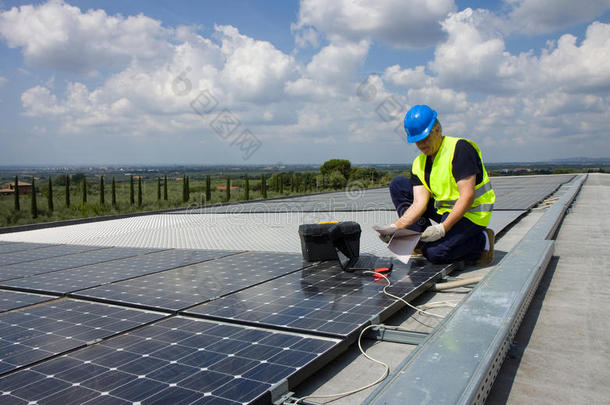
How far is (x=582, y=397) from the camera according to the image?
2.16 m

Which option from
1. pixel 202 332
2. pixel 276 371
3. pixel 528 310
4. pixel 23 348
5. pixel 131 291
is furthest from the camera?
pixel 131 291

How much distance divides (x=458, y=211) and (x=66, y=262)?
4.65m

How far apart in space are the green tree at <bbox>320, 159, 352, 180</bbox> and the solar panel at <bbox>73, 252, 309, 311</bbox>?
35994 mm

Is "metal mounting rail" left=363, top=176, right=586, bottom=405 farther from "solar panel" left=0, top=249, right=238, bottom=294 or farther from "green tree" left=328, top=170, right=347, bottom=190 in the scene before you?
"green tree" left=328, top=170, right=347, bottom=190

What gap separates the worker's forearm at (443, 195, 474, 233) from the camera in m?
4.52

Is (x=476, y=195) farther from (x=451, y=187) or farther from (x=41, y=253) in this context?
(x=41, y=253)

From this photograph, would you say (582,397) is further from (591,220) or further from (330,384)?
(591,220)

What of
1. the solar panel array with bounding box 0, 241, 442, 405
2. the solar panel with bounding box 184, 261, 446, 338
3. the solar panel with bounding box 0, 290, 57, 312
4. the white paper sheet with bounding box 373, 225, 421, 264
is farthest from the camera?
the white paper sheet with bounding box 373, 225, 421, 264

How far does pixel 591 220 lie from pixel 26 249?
32.4ft

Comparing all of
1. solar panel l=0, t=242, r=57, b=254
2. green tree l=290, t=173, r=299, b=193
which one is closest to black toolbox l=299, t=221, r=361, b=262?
solar panel l=0, t=242, r=57, b=254

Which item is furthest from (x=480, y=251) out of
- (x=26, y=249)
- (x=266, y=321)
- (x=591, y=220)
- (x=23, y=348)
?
(x=26, y=249)

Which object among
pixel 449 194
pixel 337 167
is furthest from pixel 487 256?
pixel 337 167

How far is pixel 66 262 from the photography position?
5664 mm

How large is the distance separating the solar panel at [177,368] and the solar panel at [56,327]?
15 cm
